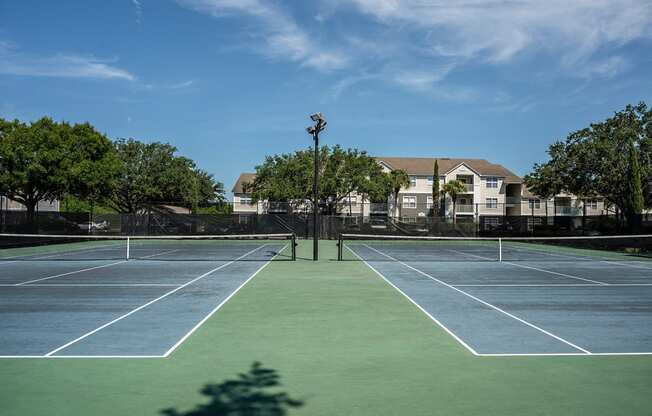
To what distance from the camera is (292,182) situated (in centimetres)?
5288

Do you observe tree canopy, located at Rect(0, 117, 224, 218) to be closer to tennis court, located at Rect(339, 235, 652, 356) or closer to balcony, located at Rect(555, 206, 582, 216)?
tennis court, located at Rect(339, 235, 652, 356)

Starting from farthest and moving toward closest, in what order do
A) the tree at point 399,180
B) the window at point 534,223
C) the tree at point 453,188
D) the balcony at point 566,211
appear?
the balcony at point 566,211
the tree at point 453,188
the tree at point 399,180
the window at point 534,223

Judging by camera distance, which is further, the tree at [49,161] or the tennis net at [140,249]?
the tree at [49,161]

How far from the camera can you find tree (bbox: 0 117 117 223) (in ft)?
119

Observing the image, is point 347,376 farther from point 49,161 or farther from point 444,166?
point 444,166

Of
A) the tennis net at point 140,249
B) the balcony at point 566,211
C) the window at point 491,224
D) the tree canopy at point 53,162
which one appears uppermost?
the tree canopy at point 53,162

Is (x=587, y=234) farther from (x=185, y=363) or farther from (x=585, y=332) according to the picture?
(x=185, y=363)

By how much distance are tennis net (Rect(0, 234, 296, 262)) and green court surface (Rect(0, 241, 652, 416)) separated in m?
14.1

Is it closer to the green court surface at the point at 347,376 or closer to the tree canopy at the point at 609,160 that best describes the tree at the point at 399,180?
the tree canopy at the point at 609,160

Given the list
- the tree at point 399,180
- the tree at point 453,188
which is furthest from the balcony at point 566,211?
the tree at point 399,180

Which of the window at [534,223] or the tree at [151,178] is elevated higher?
the tree at [151,178]

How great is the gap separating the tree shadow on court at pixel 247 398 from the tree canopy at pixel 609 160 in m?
40.7

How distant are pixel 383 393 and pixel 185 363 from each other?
256 cm

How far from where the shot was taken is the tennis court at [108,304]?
7.56 m
